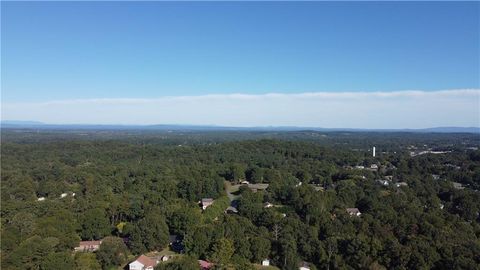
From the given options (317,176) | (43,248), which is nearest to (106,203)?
(43,248)

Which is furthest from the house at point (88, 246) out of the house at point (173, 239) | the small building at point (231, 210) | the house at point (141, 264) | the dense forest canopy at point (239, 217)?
the small building at point (231, 210)

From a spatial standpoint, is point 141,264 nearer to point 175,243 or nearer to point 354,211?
point 175,243

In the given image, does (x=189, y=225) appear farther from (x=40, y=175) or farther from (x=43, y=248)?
(x=40, y=175)

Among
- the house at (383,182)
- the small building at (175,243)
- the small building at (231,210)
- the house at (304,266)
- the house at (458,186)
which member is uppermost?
the house at (383,182)

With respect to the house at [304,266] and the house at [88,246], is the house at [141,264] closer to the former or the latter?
the house at [88,246]

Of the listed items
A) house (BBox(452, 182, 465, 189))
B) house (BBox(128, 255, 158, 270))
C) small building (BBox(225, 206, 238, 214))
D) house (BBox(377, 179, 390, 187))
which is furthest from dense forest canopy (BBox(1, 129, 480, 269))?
house (BBox(128, 255, 158, 270))

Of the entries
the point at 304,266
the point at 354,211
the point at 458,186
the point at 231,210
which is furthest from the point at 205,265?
the point at 458,186
